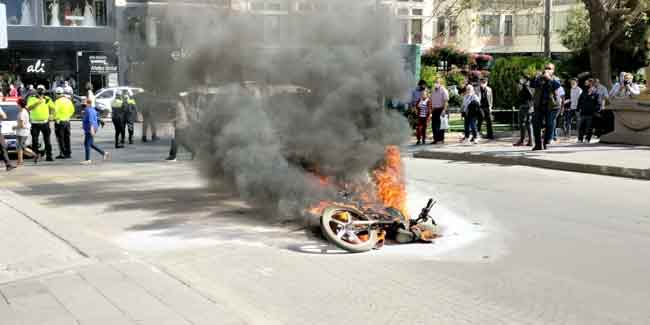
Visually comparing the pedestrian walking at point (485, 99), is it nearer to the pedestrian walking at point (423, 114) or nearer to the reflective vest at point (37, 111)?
the pedestrian walking at point (423, 114)

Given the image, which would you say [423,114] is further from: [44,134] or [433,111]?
[44,134]

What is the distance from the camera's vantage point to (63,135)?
661 inches

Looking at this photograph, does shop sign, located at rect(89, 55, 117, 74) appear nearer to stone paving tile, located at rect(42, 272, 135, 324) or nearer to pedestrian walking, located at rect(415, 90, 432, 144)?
pedestrian walking, located at rect(415, 90, 432, 144)

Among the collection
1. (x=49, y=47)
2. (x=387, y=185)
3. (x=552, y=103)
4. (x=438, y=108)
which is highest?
(x=49, y=47)

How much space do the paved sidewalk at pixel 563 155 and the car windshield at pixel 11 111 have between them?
398 inches

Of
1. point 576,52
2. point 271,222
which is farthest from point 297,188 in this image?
point 576,52

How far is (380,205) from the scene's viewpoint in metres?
7.59

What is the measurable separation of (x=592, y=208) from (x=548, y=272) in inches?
134

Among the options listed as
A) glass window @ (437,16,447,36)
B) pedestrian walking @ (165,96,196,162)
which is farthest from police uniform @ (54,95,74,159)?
glass window @ (437,16,447,36)

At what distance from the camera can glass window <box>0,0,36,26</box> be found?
3784 centimetres

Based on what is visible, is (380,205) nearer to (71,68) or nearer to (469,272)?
(469,272)

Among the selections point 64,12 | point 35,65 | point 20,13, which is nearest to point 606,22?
point 64,12

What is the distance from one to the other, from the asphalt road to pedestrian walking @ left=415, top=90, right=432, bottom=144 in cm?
748

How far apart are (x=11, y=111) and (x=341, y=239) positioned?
13.6m
